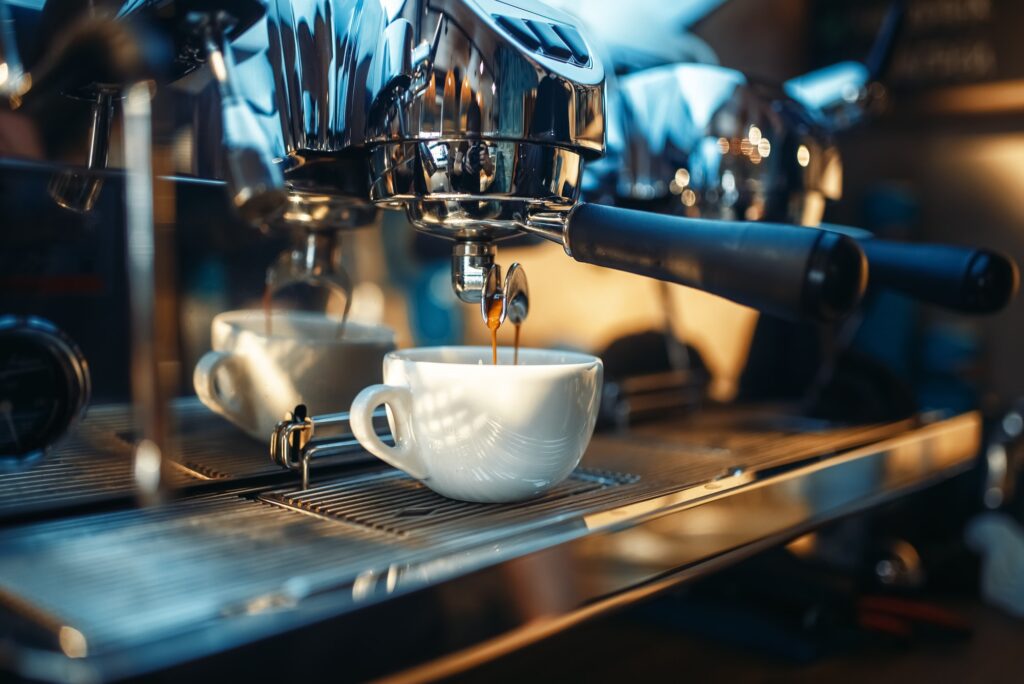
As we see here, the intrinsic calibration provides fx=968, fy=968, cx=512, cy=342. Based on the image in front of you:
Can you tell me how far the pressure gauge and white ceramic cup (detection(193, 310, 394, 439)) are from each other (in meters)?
0.06

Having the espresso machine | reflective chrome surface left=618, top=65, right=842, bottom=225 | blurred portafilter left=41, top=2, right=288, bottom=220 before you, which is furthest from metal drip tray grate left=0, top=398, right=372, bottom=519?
reflective chrome surface left=618, top=65, right=842, bottom=225

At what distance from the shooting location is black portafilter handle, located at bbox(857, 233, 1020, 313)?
20.9 inches

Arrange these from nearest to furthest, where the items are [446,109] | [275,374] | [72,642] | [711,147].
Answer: [72,642], [446,109], [275,374], [711,147]

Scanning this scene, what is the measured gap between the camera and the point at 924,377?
4.08 feet

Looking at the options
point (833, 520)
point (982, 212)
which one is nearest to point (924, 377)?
point (982, 212)

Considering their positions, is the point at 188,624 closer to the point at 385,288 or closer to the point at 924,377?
the point at 385,288

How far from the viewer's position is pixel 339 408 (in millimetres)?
520

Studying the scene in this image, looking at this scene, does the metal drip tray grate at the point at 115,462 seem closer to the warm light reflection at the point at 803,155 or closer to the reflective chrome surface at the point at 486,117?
the reflective chrome surface at the point at 486,117

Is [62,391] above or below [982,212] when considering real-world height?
below

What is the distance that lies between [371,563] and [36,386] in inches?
8.8

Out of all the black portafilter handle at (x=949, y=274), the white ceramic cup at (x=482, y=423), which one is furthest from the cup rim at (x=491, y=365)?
the black portafilter handle at (x=949, y=274)

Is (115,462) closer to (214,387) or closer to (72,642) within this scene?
(214,387)

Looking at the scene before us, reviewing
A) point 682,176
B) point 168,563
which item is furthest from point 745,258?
point 682,176

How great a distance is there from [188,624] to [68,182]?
11.4 inches
